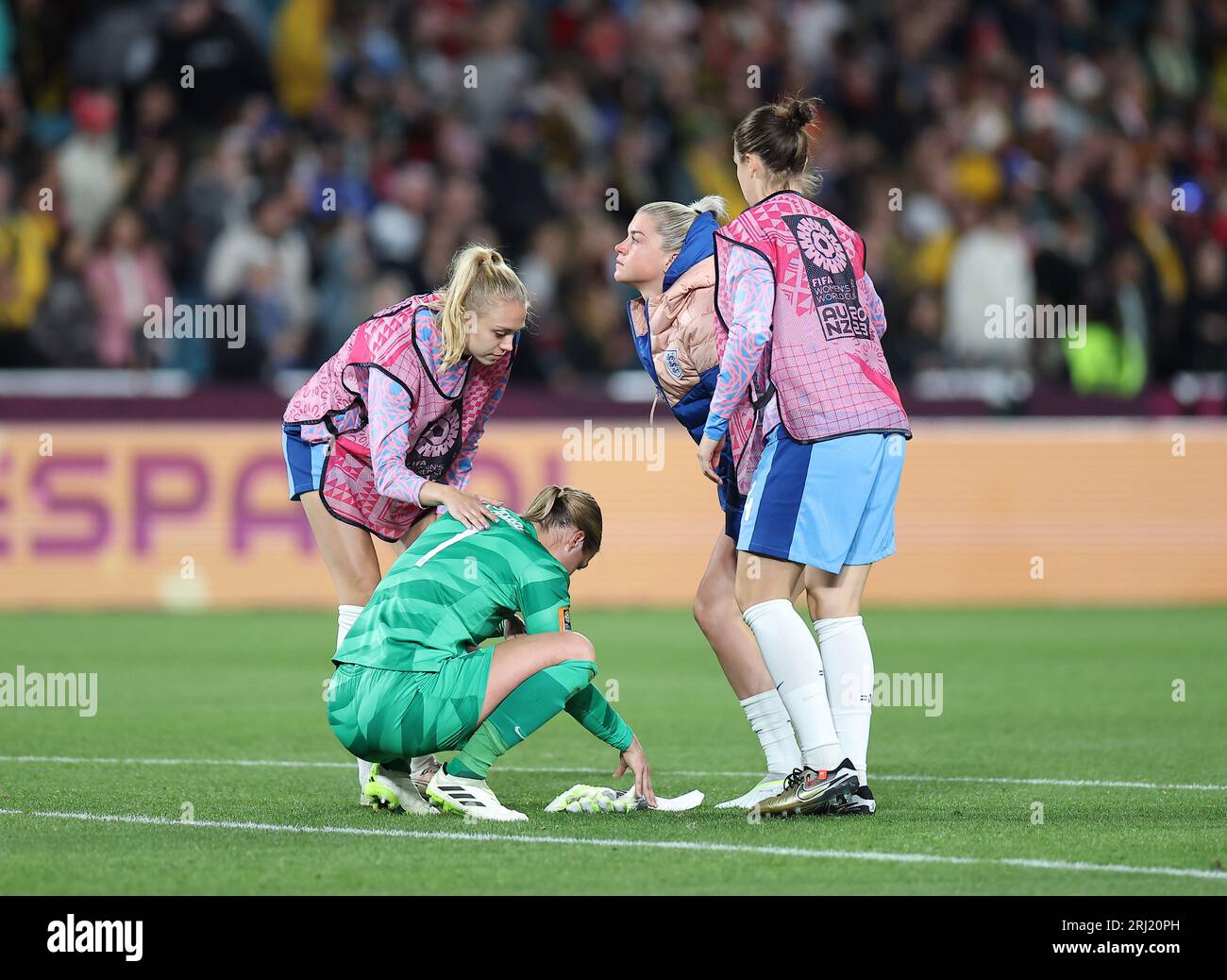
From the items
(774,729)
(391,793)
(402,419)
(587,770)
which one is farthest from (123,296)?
(774,729)

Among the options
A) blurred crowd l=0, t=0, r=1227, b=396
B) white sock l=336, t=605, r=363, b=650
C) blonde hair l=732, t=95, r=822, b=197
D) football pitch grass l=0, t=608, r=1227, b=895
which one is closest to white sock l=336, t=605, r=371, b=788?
white sock l=336, t=605, r=363, b=650

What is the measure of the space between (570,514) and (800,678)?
970 mm

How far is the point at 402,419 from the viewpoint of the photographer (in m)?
6.94

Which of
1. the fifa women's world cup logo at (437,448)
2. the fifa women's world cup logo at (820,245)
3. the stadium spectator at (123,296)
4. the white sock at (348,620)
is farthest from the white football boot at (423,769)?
the stadium spectator at (123,296)

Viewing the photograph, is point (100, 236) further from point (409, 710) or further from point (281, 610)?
point (409, 710)

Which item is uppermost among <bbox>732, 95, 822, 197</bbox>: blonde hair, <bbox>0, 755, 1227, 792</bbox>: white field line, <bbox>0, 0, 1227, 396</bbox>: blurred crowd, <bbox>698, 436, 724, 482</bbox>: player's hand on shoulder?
<bbox>0, 0, 1227, 396</bbox>: blurred crowd

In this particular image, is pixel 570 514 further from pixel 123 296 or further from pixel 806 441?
pixel 123 296

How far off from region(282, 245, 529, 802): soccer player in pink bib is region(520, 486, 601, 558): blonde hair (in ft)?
0.60

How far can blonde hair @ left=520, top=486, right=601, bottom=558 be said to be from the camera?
261 inches

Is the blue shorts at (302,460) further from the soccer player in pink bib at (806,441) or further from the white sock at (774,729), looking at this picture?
the white sock at (774,729)

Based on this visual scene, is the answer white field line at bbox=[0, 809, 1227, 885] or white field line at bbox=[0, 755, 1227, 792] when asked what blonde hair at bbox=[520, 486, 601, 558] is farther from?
white field line at bbox=[0, 755, 1227, 792]

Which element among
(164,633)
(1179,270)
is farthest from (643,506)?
(1179,270)

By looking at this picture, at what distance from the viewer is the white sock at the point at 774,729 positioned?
282 inches

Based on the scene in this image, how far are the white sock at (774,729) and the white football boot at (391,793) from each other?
125 cm
